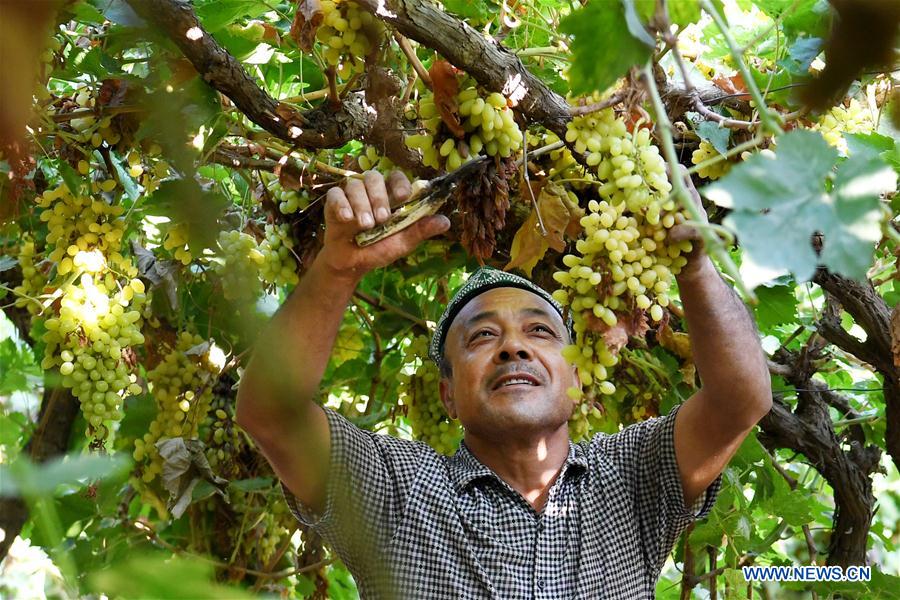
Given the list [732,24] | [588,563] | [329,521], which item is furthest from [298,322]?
[732,24]

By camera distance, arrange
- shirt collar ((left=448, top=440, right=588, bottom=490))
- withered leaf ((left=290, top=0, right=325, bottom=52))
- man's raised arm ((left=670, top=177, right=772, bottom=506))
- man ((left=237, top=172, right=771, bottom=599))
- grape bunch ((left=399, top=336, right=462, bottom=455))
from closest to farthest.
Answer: withered leaf ((left=290, top=0, right=325, bottom=52)) → man's raised arm ((left=670, top=177, right=772, bottom=506)) → man ((left=237, top=172, right=771, bottom=599)) → shirt collar ((left=448, top=440, right=588, bottom=490)) → grape bunch ((left=399, top=336, right=462, bottom=455))

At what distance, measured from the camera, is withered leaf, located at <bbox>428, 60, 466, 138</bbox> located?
1.47 meters

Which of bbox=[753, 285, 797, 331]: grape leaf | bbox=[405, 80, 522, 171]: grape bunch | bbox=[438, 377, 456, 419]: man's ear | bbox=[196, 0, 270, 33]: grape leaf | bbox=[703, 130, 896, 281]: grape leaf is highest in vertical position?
bbox=[196, 0, 270, 33]: grape leaf

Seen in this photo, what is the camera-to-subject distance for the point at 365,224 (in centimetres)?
139

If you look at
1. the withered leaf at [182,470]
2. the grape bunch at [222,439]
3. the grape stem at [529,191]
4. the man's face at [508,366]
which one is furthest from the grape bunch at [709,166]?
the grape bunch at [222,439]

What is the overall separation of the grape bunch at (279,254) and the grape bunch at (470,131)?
21.2 inches

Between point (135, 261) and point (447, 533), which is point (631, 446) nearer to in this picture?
point (447, 533)

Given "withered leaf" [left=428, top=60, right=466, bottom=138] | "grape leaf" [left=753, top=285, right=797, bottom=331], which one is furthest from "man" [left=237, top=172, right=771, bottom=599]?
"grape leaf" [left=753, top=285, right=797, bottom=331]

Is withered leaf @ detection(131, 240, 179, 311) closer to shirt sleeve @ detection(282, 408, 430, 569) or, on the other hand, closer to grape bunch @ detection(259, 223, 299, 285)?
grape bunch @ detection(259, 223, 299, 285)

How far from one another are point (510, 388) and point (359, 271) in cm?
69

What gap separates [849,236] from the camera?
552 millimetres

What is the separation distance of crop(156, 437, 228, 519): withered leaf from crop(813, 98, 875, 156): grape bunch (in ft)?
4.83

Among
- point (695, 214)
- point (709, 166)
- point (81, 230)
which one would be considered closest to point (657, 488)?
point (709, 166)

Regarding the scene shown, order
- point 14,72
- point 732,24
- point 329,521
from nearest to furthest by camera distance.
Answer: point 14,72
point 329,521
point 732,24
